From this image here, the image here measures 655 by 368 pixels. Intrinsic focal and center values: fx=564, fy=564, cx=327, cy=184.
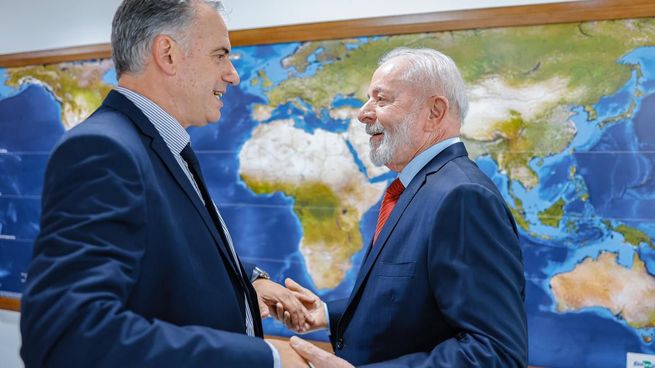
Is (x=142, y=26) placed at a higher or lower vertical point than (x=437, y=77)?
higher

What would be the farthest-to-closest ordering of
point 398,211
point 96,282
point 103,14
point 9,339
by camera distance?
point 9,339
point 103,14
point 398,211
point 96,282

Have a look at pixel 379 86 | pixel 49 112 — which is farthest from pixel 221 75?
pixel 49 112

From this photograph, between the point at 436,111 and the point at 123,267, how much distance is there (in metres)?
0.94

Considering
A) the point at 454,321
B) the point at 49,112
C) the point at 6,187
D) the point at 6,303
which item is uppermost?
the point at 454,321

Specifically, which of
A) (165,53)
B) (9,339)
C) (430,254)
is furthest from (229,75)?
(9,339)

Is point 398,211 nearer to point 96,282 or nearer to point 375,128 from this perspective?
point 375,128

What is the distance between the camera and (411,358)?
3.78 ft

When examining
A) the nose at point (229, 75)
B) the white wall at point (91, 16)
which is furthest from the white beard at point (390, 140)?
the white wall at point (91, 16)

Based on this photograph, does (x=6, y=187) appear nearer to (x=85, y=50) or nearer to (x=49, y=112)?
(x=49, y=112)

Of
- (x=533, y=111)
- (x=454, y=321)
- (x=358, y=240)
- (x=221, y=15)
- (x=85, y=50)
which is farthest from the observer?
(x=85, y=50)

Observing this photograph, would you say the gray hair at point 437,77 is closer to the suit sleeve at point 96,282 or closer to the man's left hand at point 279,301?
the man's left hand at point 279,301

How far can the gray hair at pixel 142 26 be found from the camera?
1.12m

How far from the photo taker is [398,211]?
1401mm

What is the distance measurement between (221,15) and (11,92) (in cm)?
253
